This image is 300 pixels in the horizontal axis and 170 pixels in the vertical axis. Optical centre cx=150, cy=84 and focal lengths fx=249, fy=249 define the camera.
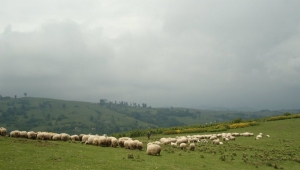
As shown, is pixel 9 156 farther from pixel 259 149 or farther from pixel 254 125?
pixel 254 125

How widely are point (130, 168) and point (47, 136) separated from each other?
2384cm

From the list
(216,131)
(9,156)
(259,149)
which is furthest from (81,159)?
(216,131)

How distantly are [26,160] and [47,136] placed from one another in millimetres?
19998

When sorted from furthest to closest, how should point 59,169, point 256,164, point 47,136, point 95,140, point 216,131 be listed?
point 216,131
point 47,136
point 95,140
point 256,164
point 59,169

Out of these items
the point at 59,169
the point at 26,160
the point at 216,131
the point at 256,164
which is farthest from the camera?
the point at 216,131

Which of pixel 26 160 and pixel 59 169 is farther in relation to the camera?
pixel 26 160

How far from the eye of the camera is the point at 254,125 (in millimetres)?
76812

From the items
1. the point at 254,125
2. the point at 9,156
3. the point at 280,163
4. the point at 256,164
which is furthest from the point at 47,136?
the point at 254,125

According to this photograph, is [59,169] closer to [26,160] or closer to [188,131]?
[26,160]

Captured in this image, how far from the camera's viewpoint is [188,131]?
77.1 metres

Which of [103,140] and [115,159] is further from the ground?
[103,140]

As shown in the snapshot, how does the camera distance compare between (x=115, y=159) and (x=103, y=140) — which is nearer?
(x=115, y=159)

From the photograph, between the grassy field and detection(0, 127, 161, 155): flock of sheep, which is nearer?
the grassy field

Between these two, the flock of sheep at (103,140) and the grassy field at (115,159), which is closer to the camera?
the grassy field at (115,159)
